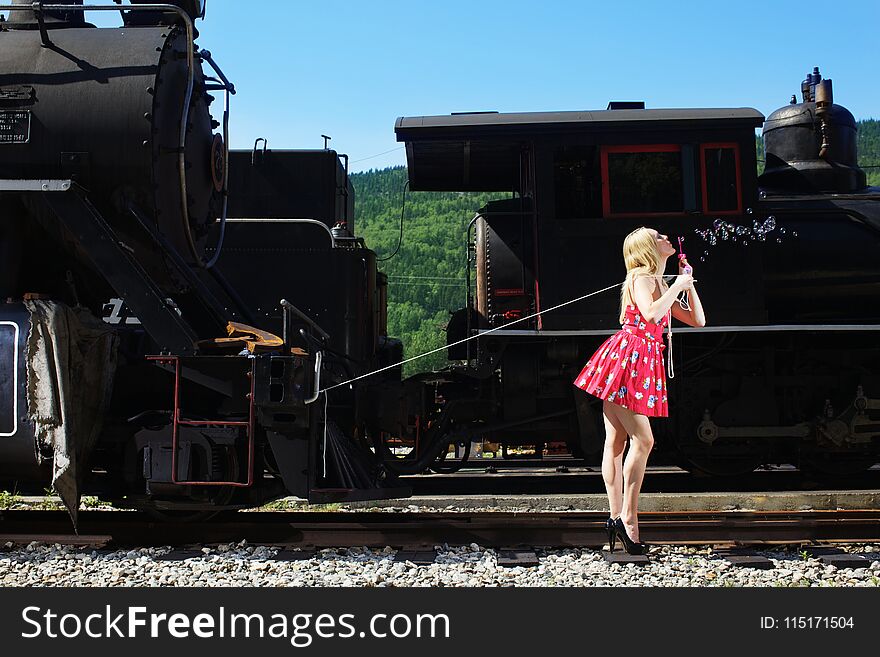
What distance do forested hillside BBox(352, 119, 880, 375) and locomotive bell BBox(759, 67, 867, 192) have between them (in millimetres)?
16273

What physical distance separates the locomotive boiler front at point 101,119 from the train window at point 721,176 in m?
4.10

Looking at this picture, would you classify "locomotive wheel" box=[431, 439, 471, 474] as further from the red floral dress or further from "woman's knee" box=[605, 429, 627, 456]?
the red floral dress

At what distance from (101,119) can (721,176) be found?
4.74m

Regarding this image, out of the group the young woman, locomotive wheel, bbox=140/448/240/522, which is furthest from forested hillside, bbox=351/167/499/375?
the young woman

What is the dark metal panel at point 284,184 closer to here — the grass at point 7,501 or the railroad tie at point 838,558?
the grass at point 7,501

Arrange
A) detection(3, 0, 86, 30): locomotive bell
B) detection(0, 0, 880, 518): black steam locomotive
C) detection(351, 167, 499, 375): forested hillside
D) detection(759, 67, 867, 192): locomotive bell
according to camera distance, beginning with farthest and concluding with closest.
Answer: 1. detection(351, 167, 499, 375): forested hillside
2. detection(759, 67, 867, 192): locomotive bell
3. detection(3, 0, 86, 30): locomotive bell
4. detection(0, 0, 880, 518): black steam locomotive

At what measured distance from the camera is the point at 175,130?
5125 millimetres

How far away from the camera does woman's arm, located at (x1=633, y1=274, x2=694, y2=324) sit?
12.4 ft

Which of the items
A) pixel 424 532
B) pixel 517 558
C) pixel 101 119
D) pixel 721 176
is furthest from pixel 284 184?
pixel 517 558

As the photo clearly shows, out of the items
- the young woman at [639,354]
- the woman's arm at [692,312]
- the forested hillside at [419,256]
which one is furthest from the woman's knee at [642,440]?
the forested hillside at [419,256]

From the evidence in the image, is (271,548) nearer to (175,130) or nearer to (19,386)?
(19,386)

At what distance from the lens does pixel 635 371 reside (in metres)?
3.92

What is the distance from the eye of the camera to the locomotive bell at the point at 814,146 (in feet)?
25.0

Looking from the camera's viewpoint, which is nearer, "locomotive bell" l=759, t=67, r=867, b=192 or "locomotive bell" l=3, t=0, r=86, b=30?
"locomotive bell" l=3, t=0, r=86, b=30
